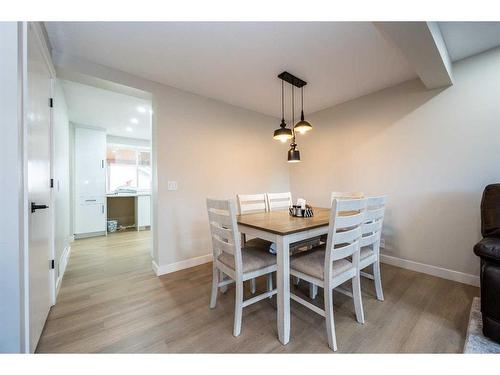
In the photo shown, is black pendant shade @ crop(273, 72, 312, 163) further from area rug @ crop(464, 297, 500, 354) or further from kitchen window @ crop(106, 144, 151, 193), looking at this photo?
kitchen window @ crop(106, 144, 151, 193)

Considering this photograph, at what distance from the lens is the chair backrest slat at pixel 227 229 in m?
1.41

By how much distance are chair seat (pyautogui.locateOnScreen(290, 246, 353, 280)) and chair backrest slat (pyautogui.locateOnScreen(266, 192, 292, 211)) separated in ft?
2.96

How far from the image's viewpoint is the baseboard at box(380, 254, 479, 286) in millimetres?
2059

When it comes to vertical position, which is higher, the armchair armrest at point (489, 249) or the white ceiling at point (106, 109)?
the white ceiling at point (106, 109)

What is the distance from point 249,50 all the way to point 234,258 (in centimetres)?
185

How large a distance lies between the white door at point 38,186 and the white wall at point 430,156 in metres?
3.35

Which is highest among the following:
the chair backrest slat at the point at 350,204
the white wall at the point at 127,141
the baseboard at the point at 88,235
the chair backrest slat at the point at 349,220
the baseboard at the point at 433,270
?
the white wall at the point at 127,141

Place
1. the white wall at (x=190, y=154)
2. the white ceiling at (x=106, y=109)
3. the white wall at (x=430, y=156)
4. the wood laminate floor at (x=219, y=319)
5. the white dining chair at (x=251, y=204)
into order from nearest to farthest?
the wood laminate floor at (x=219, y=319) < the white wall at (x=430, y=156) < the white dining chair at (x=251, y=204) < the white wall at (x=190, y=154) < the white ceiling at (x=106, y=109)

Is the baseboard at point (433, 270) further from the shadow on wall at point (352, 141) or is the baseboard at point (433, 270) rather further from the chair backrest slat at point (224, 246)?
the chair backrest slat at point (224, 246)

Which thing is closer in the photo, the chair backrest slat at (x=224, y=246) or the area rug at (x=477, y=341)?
the area rug at (x=477, y=341)

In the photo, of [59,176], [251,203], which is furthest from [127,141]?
[251,203]

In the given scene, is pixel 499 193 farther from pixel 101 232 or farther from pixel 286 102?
pixel 101 232

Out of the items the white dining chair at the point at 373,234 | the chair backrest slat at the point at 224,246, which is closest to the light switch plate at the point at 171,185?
the chair backrest slat at the point at 224,246
